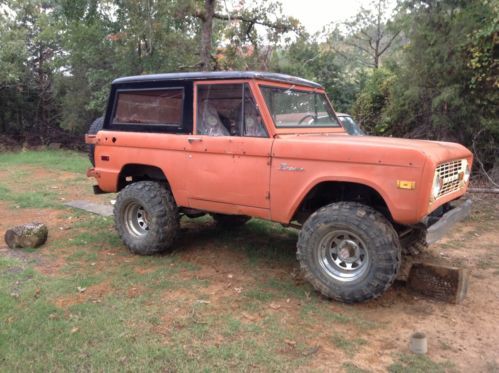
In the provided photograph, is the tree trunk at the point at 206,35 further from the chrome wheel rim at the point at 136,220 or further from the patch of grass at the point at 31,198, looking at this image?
the chrome wheel rim at the point at 136,220

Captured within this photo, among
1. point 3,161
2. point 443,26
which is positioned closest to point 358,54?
point 443,26

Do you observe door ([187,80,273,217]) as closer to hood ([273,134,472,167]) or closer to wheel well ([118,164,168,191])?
hood ([273,134,472,167])

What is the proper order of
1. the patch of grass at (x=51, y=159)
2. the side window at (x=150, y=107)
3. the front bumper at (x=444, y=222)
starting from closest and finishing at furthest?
the front bumper at (x=444, y=222)
the side window at (x=150, y=107)
the patch of grass at (x=51, y=159)

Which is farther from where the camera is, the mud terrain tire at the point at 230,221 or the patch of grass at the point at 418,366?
the mud terrain tire at the point at 230,221

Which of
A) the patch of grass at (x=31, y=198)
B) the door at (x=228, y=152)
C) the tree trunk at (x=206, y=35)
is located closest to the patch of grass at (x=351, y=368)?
the door at (x=228, y=152)

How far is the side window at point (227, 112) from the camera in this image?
4.54 metres

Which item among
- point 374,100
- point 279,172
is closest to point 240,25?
point 374,100

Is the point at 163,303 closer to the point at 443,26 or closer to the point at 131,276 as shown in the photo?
the point at 131,276

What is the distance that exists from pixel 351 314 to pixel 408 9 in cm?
815

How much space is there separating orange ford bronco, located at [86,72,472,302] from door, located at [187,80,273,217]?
0.01 meters

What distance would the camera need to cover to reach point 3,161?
14430 millimetres

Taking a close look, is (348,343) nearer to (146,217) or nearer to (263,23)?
(146,217)

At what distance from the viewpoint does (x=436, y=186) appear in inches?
151

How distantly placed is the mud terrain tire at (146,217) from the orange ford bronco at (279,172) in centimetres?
1
